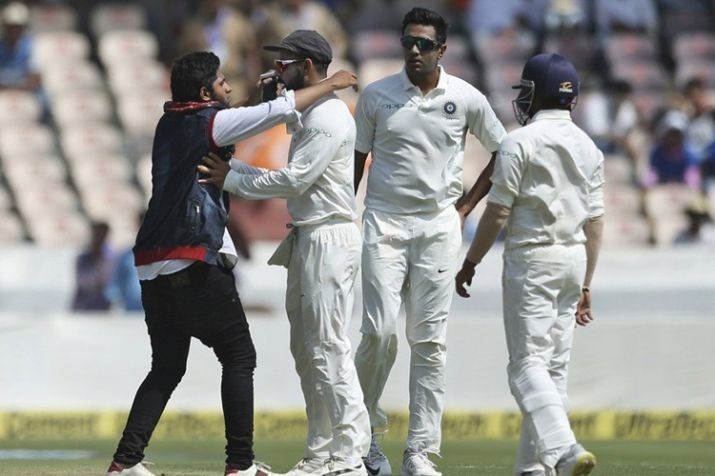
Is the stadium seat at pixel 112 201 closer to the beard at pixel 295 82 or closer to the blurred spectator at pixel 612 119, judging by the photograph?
the blurred spectator at pixel 612 119

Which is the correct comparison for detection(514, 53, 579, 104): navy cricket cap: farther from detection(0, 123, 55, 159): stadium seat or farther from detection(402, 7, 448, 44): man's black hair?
detection(0, 123, 55, 159): stadium seat

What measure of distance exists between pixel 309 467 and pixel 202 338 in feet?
2.91

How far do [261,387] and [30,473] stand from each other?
419cm

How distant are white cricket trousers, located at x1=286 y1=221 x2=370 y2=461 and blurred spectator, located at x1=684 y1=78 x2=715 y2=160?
32.5 ft

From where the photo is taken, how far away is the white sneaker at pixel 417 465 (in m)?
8.20

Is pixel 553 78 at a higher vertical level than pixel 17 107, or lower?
higher

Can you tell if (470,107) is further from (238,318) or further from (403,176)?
(238,318)

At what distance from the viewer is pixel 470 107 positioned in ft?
28.1

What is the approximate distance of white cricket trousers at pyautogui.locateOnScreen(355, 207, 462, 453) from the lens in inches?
328

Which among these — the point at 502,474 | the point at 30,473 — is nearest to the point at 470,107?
the point at 502,474

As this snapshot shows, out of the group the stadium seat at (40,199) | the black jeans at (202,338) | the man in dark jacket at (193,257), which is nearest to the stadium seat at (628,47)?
the stadium seat at (40,199)

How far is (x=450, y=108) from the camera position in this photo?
8500 mm

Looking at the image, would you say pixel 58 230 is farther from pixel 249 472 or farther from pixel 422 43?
pixel 249 472

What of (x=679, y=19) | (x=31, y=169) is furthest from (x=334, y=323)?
(x=679, y=19)
